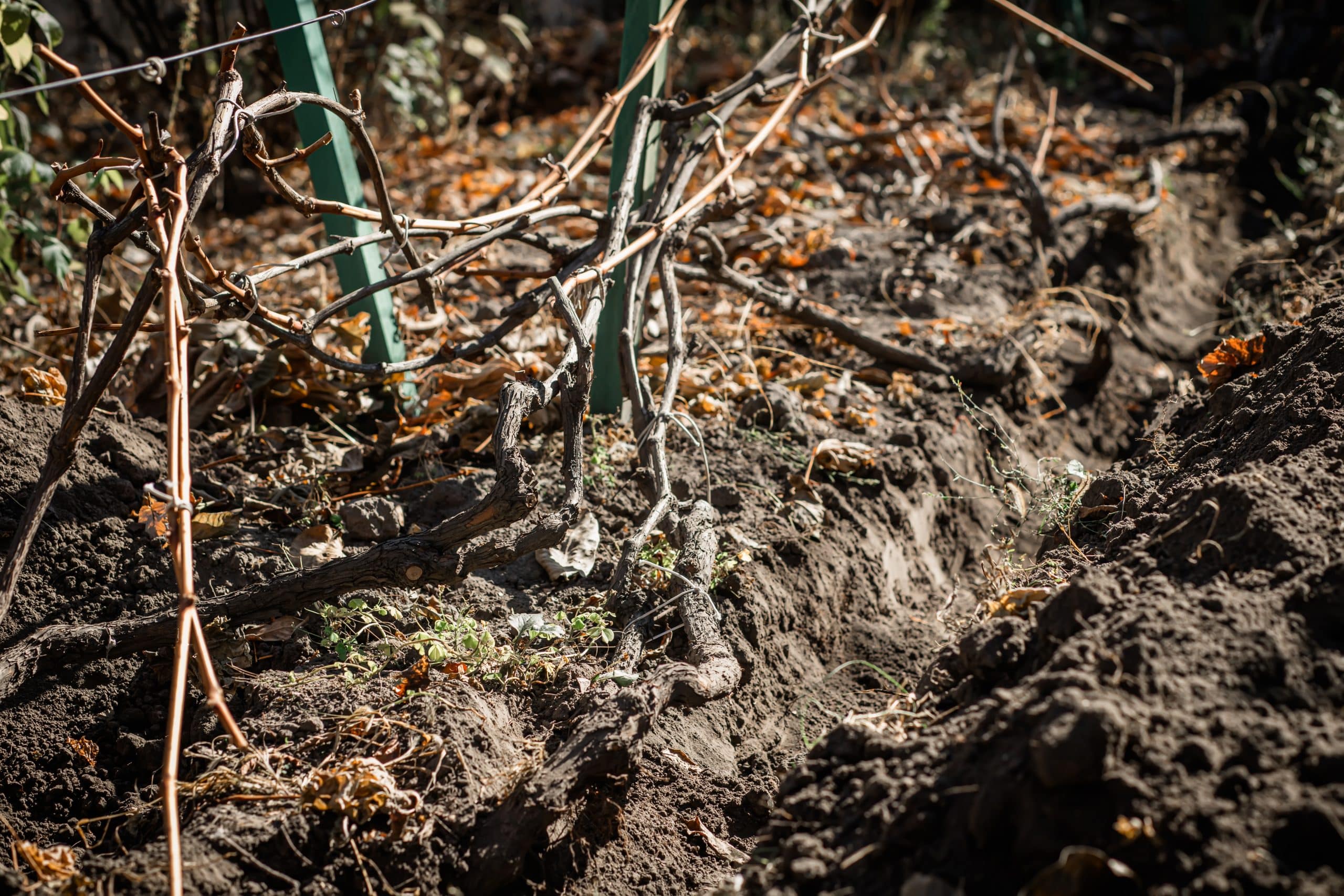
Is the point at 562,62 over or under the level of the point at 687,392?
over

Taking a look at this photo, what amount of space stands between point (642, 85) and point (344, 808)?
192 centimetres

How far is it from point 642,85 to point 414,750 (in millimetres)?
1800

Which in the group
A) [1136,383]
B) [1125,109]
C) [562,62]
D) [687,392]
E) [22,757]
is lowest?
[1136,383]

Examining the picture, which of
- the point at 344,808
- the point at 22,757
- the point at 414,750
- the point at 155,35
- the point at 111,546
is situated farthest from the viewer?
the point at 155,35

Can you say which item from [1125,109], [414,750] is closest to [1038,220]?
[1125,109]

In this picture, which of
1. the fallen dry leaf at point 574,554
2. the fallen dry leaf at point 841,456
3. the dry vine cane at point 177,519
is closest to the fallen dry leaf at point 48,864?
the dry vine cane at point 177,519

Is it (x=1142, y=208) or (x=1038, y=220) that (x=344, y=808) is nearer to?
(x=1038, y=220)

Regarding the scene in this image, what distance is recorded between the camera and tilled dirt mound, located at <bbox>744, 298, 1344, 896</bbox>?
109 centimetres

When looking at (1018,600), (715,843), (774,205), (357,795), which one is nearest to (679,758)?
(715,843)

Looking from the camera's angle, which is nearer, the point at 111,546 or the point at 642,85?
Result: the point at 111,546

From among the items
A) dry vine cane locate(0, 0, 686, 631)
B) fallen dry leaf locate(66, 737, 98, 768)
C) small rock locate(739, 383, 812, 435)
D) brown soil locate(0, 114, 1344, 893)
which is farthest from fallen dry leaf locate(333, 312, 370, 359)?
fallen dry leaf locate(66, 737, 98, 768)

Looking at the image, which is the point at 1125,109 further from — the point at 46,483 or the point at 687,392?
the point at 46,483

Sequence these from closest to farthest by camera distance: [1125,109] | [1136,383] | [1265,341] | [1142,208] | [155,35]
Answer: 1. [1265,341]
2. [1136,383]
3. [1142,208]
4. [155,35]
5. [1125,109]

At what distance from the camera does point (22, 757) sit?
166 cm
